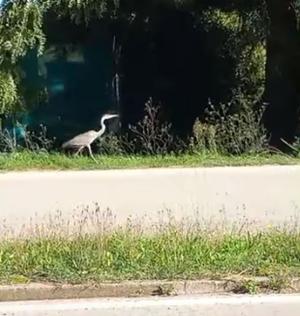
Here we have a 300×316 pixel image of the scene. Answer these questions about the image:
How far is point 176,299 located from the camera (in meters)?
5.79

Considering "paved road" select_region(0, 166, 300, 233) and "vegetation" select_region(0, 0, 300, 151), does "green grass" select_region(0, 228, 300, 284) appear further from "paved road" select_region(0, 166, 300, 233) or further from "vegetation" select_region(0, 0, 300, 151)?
"vegetation" select_region(0, 0, 300, 151)

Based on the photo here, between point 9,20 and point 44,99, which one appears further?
point 44,99

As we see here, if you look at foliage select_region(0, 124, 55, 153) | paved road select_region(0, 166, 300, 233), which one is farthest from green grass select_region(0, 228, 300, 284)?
foliage select_region(0, 124, 55, 153)

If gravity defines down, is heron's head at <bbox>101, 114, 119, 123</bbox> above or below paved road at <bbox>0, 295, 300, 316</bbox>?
above

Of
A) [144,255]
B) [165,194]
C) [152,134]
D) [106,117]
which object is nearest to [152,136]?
[152,134]

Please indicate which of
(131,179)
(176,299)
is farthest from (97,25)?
(176,299)

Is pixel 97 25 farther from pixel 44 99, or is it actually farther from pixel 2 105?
pixel 2 105

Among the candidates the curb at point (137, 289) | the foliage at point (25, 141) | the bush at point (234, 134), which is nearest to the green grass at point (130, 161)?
the bush at point (234, 134)

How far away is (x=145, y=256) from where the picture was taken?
6.53 metres

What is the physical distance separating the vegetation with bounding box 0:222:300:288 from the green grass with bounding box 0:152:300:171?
7.19 feet

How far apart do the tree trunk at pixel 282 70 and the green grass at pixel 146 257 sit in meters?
5.45

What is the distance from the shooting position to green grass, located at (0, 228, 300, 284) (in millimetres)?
6145

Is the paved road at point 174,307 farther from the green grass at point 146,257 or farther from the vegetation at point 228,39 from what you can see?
the vegetation at point 228,39

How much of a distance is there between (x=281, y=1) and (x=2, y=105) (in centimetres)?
421
